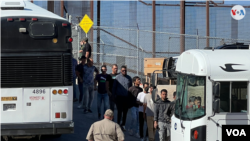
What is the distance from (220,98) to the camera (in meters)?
7.74

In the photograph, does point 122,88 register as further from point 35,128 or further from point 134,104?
point 35,128

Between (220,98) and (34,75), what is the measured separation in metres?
4.08

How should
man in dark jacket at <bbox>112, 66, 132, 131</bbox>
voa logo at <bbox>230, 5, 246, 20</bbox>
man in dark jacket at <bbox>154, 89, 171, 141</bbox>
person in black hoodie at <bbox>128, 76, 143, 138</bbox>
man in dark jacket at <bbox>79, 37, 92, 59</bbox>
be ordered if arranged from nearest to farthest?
man in dark jacket at <bbox>154, 89, 171, 141</bbox>, person in black hoodie at <bbox>128, 76, 143, 138</bbox>, man in dark jacket at <bbox>112, 66, 132, 131</bbox>, man in dark jacket at <bbox>79, 37, 92, 59</bbox>, voa logo at <bbox>230, 5, 246, 20</bbox>

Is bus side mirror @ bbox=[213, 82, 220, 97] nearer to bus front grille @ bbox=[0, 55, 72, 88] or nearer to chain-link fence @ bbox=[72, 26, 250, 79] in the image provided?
bus front grille @ bbox=[0, 55, 72, 88]

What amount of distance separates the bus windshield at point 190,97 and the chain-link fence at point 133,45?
29.3 feet

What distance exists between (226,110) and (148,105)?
4.79m

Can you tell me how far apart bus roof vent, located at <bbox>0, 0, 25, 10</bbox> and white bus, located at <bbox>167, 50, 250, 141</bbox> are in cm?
433

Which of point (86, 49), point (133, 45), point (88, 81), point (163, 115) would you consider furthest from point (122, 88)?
point (133, 45)

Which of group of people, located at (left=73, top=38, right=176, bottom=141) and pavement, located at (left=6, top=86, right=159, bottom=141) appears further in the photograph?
pavement, located at (left=6, top=86, right=159, bottom=141)

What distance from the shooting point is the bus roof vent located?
33.3 ft

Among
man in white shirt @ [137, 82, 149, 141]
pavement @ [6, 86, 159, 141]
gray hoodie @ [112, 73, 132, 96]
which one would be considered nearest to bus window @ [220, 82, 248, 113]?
man in white shirt @ [137, 82, 149, 141]

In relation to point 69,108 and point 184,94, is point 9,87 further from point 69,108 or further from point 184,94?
point 184,94

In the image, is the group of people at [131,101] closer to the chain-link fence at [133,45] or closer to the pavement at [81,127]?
the pavement at [81,127]

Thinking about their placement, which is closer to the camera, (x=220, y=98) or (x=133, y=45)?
(x=220, y=98)
